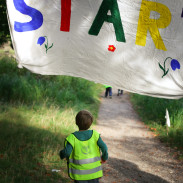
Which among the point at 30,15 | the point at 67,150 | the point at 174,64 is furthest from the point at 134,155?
the point at 30,15

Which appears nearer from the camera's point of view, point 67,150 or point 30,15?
point 30,15

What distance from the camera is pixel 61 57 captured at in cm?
232

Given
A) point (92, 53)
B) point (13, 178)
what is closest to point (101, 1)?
point (92, 53)

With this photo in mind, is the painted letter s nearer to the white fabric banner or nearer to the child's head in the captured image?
the white fabric banner

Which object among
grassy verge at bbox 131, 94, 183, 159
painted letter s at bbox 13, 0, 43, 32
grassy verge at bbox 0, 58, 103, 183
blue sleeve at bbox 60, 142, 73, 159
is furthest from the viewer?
grassy verge at bbox 131, 94, 183, 159

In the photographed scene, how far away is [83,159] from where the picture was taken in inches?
105

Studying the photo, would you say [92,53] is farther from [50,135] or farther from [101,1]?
[50,135]

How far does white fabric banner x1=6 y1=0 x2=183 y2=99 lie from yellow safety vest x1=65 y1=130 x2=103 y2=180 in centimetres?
74

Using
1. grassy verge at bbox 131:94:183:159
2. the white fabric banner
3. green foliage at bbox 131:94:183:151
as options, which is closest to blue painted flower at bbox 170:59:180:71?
the white fabric banner

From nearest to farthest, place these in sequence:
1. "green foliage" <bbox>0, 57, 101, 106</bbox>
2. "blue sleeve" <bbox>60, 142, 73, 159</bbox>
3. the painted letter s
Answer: the painted letter s → "blue sleeve" <bbox>60, 142, 73, 159</bbox> → "green foliage" <bbox>0, 57, 101, 106</bbox>

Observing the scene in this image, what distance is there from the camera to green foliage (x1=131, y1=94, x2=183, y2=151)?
7285mm

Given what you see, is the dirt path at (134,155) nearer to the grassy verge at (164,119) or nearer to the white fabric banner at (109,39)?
the grassy verge at (164,119)

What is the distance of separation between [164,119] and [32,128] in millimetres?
4593

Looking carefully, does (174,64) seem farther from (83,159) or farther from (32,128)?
(32,128)
